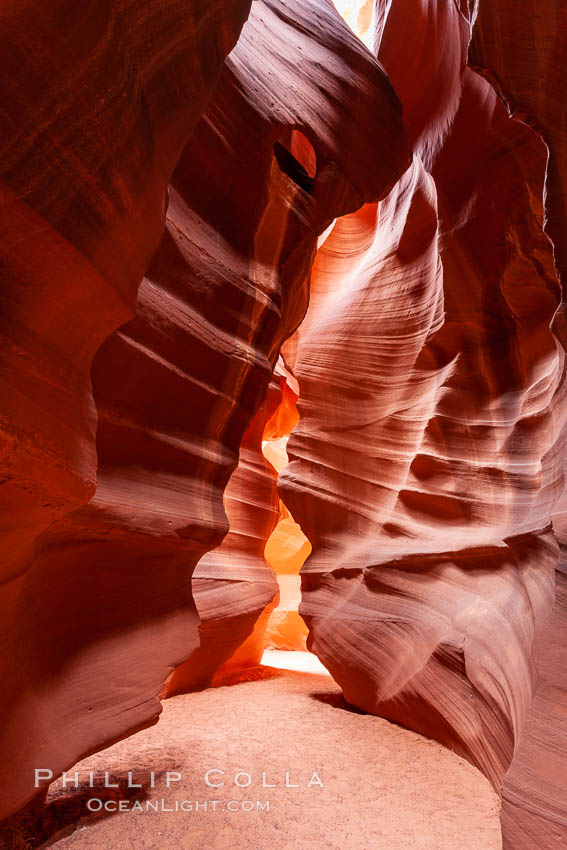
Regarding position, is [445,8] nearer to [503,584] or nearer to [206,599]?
[503,584]

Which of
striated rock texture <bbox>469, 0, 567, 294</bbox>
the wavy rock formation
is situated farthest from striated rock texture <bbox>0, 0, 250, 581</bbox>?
the wavy rock formation

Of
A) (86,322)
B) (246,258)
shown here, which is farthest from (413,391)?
(86,322)

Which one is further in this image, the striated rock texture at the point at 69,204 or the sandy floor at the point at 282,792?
the sandy floor at the point at 282,792

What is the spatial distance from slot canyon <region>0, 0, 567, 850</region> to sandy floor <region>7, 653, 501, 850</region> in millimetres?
28

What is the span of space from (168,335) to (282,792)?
314 centimetres

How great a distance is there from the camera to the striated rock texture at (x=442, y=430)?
163 inches

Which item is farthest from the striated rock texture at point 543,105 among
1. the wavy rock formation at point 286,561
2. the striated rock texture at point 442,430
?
the wavy rock formation at point 286,561

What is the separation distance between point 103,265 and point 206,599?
212 inches

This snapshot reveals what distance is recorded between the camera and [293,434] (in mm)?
6766

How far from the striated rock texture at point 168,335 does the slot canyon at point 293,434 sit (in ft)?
0.06

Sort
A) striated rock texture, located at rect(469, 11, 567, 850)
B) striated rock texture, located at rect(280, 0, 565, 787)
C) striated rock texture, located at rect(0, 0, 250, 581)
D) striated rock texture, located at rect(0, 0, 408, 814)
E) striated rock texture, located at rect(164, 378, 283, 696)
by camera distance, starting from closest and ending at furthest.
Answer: striated rock texture, located at rect(0, 0, 250, 581) < striated rock texture, located at rect(0, 0, 408, 814) < striated rock texture, located at rect(469, 11, 567, 850) < striated rock texture, located at rect(280, 0, 565, 787) < striated rock texture, located at rect(164, 378, 283, 696)

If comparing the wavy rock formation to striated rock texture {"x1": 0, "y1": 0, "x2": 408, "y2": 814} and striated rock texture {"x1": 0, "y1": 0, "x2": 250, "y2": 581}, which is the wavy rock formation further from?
striated rock texture {"x1": 0, "y1": 0, "x2": 250, "y2": 581}

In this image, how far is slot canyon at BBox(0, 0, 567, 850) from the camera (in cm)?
172

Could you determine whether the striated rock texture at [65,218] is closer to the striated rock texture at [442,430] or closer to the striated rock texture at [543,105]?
the striated rock texture at [543,105]
